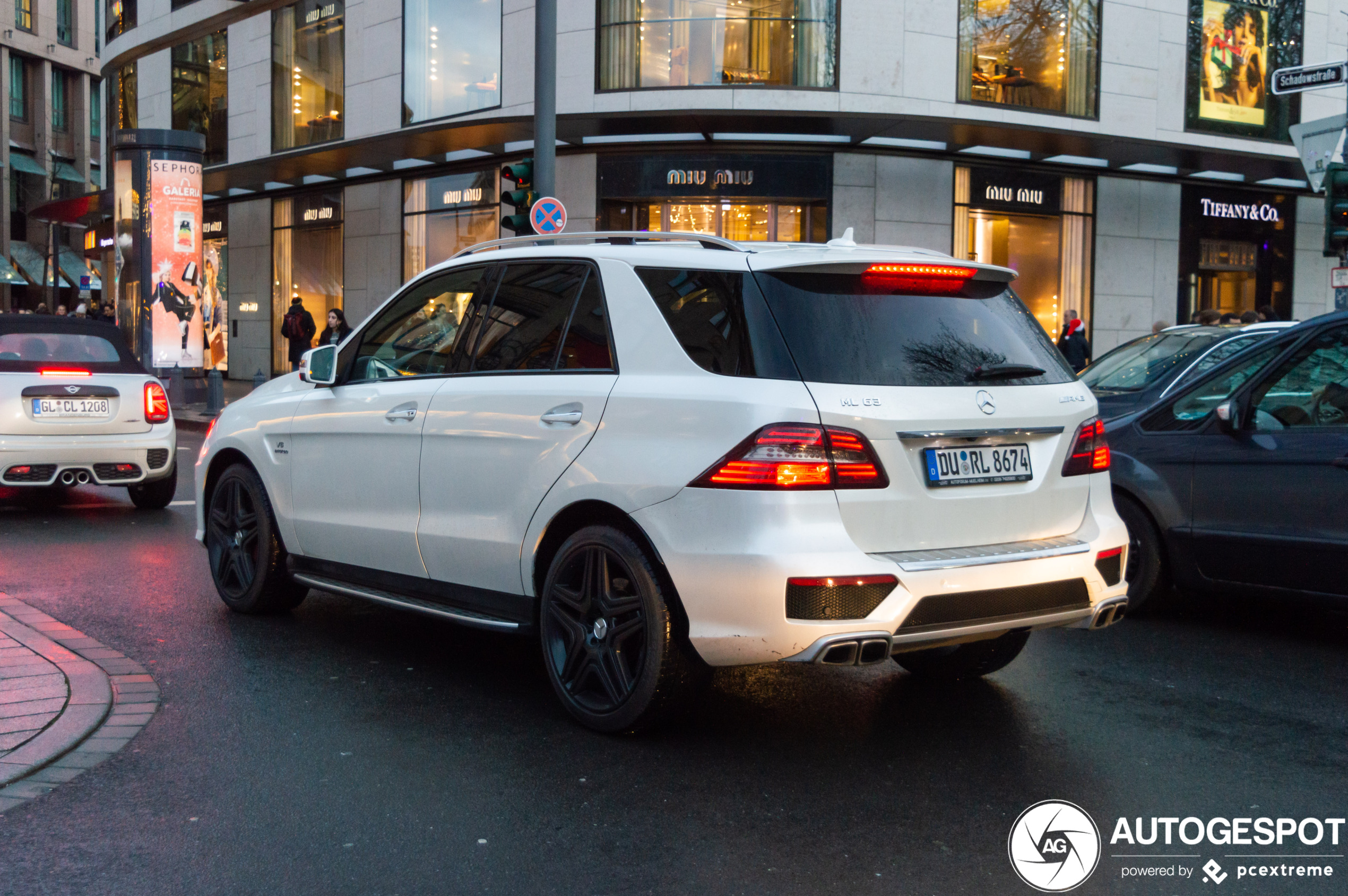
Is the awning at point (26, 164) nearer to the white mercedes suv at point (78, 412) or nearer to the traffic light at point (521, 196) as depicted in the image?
the traffic light at point (521, 196)

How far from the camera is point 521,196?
14031 mm

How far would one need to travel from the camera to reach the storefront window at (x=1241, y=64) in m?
23.5

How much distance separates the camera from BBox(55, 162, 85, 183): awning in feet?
213

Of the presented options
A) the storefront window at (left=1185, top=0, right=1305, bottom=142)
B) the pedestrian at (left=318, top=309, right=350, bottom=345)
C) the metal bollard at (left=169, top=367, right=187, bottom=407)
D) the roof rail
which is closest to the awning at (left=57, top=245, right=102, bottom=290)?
the metal bollard at (left=169, top=367, right=187, bottom=407)

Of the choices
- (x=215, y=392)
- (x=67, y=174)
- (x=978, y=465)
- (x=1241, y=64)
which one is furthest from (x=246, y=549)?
(x=67, y=174)

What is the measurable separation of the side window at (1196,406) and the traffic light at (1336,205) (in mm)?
8014

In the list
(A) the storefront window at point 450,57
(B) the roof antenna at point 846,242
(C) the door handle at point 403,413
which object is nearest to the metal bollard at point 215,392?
(A) the storefront window at point 450,57

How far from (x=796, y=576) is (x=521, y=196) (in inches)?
423

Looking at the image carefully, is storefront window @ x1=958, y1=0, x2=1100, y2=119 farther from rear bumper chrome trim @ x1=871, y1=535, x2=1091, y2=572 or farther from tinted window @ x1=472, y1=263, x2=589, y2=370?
rear bumper chrome trim @ x1=871, y1=535, x2=1091, y2=572

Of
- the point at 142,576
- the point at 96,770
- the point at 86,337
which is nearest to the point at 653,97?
the point at 86,337

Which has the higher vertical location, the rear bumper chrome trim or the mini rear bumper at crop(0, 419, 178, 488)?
the rear bumper chrome trim

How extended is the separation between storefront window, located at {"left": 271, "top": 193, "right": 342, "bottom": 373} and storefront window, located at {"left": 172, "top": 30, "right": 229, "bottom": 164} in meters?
2.13

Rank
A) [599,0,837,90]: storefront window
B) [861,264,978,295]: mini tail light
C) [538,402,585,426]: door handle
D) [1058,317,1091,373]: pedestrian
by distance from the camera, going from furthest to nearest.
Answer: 1. [599,0,837,90]: storefront window
2. [1058,317,1091,373]: pedestrian
3. [538,402,585,426]: door handle
4. [861,264,978,295]: mini tail light

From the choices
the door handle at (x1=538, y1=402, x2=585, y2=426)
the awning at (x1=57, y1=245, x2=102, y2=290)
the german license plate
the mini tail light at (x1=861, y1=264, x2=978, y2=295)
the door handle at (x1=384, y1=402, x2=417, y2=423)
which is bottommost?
the german license plate
